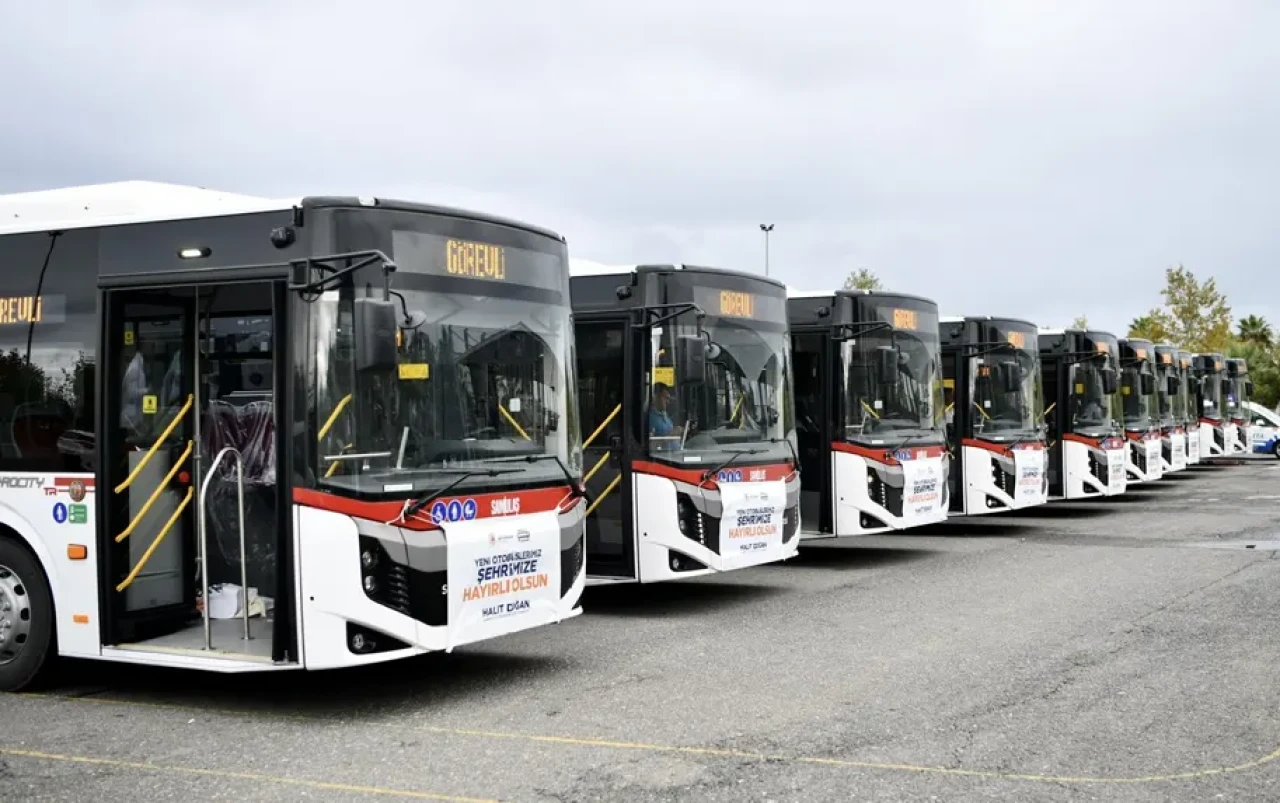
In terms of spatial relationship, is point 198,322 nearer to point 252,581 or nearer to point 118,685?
Result: point 252,581

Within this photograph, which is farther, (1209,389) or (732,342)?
(1209,389)

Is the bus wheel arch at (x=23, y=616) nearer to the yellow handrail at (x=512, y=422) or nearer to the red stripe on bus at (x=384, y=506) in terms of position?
the red stripe on bus at (x=384, y=506)

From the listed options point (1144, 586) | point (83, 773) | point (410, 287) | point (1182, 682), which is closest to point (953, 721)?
A: point (1182, 682)

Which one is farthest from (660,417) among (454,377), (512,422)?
(454,377)

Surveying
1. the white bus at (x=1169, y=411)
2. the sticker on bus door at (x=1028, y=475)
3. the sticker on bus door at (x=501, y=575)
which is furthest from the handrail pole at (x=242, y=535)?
the white bus at (x=1169, y=411)

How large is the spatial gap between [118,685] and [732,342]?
593 cm

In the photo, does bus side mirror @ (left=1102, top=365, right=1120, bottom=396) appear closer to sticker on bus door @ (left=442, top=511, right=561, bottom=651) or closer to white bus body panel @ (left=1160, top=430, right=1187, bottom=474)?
white bus body panel @ (left=1160, top=430, right=1187, bottom=474)

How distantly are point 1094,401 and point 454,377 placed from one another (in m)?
15.9

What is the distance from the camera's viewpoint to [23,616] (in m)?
8.70

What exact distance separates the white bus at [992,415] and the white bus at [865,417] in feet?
7.74

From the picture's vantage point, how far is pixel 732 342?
40.8 ft

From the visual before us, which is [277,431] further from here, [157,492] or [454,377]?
[157,492]

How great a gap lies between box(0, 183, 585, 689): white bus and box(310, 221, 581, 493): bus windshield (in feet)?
0.04

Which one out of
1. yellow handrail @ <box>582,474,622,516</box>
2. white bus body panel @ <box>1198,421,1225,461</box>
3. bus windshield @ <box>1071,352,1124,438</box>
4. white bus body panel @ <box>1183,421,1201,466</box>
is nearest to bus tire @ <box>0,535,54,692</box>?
yellow handrail @ <box>582,474,622,516</box>
